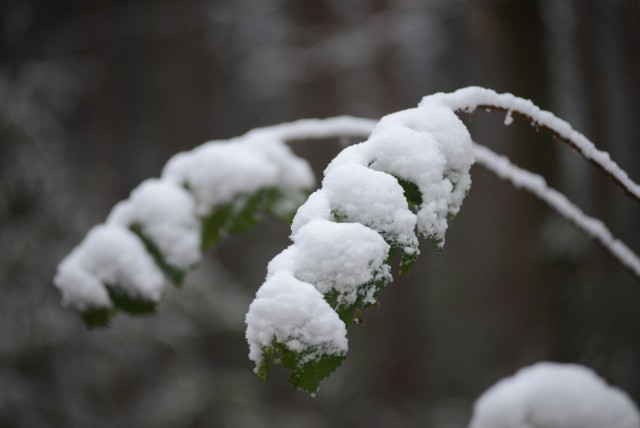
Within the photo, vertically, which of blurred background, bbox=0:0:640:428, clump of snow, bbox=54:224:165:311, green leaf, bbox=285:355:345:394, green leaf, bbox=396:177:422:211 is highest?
blurred background, bbox=0:0:640:428

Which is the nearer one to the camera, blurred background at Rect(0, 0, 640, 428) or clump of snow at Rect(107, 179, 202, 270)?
clump of snow at Rect(107, 179, 202, 270)

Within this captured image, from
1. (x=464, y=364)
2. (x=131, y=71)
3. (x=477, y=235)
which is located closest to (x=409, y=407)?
(x=464, y=364)

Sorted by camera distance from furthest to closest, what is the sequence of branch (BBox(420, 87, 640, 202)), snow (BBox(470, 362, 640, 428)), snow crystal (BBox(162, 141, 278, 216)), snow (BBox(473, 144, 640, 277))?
1. snow crystal (BBox(162, 141, 278, 216))
2. snow (BBox(470, 362, 640, 428))
3. snow (BBox(473, 144, 640, 277))
4. branch (BBox(420, 87, 640, 202))

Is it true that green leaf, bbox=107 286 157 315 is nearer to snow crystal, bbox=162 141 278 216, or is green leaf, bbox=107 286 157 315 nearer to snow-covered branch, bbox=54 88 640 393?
snow-covered branch, bbox=54 88 640 393

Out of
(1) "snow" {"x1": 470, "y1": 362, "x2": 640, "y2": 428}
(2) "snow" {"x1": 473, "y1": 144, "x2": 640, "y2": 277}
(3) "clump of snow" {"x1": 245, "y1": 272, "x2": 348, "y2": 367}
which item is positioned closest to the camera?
(3) "clump of snow" {"x1": 245, "y1": 272, "x2": 348, "y2": 367}

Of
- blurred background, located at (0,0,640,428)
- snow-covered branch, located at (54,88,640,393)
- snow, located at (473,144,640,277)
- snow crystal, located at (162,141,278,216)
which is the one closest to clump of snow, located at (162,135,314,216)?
snow crystal, located at (162,141,278,216)

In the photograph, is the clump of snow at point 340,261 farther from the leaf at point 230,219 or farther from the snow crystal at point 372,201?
the leaf at point 230,219

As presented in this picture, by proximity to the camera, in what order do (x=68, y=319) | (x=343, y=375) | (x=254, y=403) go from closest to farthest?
1. (x=68, y=319)
2. (x=254, y=403)
3. (x=343, y=375)

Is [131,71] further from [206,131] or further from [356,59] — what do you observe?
[356,59]

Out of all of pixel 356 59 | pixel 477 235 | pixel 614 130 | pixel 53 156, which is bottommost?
pixel 614 130
